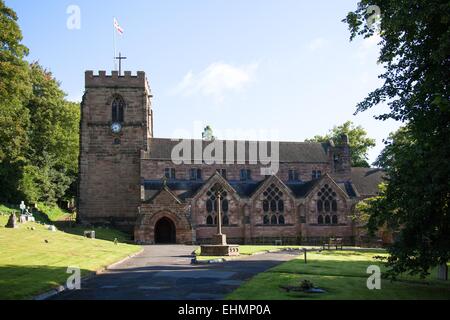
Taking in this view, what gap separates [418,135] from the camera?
51.6 ft

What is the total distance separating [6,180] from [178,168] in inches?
805

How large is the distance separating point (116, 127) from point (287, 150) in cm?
2336

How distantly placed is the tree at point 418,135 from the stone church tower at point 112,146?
137 ft

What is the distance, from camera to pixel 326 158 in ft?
208

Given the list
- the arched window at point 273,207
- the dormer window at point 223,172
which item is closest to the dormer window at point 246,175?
the dormer window at point 223,172

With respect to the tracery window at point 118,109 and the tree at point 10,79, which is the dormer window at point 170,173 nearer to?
the tracery window at point 118,109

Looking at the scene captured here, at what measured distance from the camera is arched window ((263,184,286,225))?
181 feet

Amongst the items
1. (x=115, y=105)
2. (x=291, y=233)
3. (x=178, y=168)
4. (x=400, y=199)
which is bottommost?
(x=291, y=233)

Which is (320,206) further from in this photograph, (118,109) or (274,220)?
(118,109)

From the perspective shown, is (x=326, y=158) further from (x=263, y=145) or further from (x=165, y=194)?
(x=165, y=194)

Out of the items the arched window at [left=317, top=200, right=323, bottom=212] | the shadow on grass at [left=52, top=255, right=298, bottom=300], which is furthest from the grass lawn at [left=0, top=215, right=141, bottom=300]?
the arched window at [left=317, top=200, right=323, bottom=212]

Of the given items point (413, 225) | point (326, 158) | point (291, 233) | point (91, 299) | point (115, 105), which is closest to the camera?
point (91, 299)

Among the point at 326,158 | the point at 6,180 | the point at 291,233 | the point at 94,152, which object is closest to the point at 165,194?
the point at 94,152

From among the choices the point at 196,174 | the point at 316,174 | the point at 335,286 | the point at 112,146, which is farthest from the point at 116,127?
the point at 335,286
